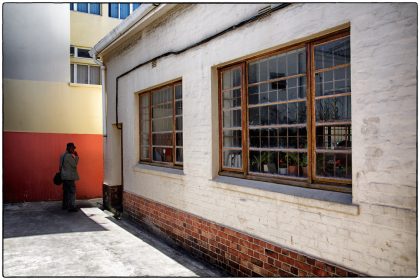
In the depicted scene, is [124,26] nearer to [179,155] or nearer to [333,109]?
[179,155]

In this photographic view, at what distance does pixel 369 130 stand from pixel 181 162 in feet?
13.0

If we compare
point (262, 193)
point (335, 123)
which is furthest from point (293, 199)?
point (335, 123)

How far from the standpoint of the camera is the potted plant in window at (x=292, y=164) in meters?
4.36

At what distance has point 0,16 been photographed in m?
4.90

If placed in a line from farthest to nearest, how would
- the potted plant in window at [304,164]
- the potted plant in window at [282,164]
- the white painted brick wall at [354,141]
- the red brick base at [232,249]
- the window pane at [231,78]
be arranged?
1. the window pane at [231,78]
2. the potted plant in window at [282,164]
3. the potted plant in window at [304,164]
4. the red brick base at [232,249]
5. the white painted brick wall at [354,141]

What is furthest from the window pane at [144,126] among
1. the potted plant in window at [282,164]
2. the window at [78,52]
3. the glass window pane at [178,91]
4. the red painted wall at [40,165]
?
the window at [78,52]

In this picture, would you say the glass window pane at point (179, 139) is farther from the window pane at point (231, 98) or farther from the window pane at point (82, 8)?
the window pane at point (82, 8)

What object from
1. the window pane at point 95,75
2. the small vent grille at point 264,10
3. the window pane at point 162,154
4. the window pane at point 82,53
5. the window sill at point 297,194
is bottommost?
the window sill at point 297,194

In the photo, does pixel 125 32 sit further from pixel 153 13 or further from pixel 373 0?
pixel 373 0

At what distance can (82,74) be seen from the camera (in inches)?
458

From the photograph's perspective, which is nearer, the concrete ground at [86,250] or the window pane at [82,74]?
the concrete ground at [86,250]

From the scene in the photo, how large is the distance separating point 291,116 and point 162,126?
362 centimetres

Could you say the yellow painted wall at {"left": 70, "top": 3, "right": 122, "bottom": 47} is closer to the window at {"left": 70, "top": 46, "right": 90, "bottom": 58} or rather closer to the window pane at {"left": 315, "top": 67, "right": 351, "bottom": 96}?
the window at {"left": 70, "top": 46, "right": 90, "bottom": 58}

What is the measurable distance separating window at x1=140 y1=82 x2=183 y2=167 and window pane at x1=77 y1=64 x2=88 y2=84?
4.20 m
